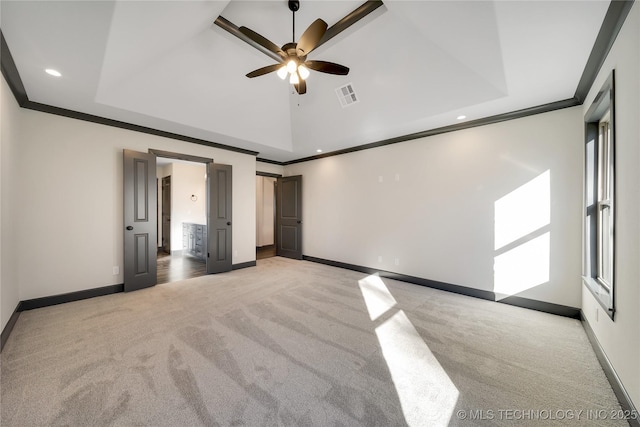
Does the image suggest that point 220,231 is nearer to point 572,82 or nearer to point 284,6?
point 284,6

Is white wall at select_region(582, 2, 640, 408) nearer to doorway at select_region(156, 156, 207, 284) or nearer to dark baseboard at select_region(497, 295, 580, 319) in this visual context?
dark baseboard at select_region(497, 295, 580, 319)

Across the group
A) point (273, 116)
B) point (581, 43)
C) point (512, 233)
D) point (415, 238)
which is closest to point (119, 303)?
point (273, 116)

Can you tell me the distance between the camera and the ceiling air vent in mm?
3506

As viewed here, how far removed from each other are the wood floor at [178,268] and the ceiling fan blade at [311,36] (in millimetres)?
4304

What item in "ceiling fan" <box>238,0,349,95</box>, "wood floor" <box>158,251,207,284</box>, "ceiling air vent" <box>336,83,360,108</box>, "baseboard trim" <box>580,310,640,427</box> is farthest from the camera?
"wood floor" <box>158,251,207,284</box>

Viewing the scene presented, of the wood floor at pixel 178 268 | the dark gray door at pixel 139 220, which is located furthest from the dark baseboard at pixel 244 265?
the dark gray door at pixel 139 220

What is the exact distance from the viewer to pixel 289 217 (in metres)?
6.42

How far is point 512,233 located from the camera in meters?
3.29

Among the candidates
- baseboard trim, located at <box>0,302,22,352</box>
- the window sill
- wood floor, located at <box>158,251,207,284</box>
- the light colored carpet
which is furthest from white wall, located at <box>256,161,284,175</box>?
the window sill

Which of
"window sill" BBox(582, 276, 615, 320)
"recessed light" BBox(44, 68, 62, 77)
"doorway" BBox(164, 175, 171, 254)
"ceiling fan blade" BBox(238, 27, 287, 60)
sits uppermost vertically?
"ceiling fan blade" BBox(238, 27, 287, 60)

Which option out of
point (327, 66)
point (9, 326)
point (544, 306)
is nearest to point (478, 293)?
point (544, 306)

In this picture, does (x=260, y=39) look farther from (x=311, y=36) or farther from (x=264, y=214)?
(x=264, y=214)

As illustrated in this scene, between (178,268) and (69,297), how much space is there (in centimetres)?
194

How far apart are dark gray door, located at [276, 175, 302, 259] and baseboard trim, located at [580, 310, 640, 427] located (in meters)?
5.04
